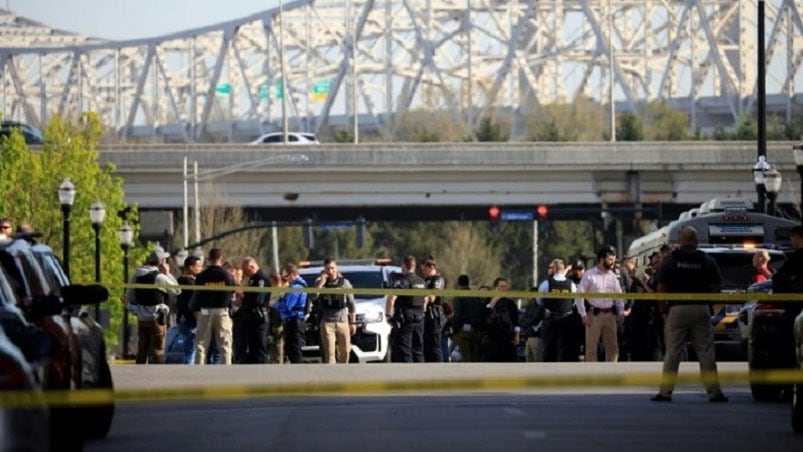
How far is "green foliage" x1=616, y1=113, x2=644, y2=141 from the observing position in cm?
12506

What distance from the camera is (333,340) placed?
96.6ft

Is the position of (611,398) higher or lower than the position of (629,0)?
A: lower

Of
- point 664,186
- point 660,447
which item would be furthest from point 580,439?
point 664,186

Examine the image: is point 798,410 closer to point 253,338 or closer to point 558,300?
point 558,300

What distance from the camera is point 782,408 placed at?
20.2 m

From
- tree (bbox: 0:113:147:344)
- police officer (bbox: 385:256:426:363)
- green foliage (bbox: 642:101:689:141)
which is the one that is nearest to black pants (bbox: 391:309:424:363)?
police officer (bbox: 385:256:426:363)

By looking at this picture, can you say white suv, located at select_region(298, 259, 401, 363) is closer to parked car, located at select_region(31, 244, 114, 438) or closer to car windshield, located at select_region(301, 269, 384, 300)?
car windshield, located at select_region(301, 269, 384, 300)

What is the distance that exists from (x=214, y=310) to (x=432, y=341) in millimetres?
3943

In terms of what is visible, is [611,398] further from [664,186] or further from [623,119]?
[623,119]

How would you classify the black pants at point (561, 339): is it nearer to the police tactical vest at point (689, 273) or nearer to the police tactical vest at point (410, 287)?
the police tactical vest at point (410, 287)

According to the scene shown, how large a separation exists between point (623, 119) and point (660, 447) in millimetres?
116074

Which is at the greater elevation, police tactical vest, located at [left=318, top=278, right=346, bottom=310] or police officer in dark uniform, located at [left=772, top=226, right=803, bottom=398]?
police officer in dark uniform, located at [left=772, top=226, right=803, bottom=398]

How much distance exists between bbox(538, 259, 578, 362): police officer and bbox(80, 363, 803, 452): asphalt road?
15.3 ft

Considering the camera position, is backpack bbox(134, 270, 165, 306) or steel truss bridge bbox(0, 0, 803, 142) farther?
steel truss bridge bbox(0, 0, 803, 142)
